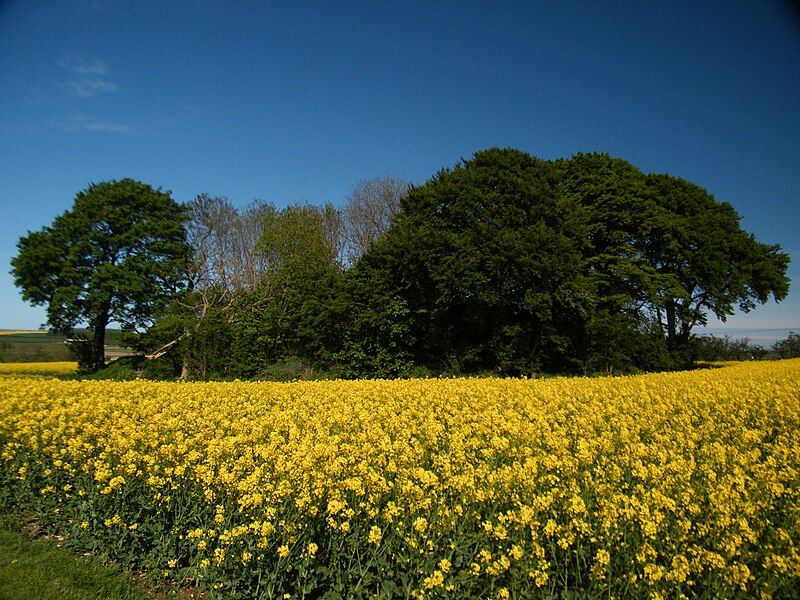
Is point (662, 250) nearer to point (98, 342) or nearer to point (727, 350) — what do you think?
point (727, 350)

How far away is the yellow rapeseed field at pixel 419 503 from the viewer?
9.79 feet

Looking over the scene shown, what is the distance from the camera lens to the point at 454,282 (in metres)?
19.9

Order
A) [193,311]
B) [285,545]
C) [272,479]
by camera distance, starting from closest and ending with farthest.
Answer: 1. [285,545]
2. [272,479]
3. [193,311]

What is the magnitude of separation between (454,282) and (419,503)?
16.9 metres

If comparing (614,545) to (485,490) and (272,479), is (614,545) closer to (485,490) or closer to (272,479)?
(485,490)

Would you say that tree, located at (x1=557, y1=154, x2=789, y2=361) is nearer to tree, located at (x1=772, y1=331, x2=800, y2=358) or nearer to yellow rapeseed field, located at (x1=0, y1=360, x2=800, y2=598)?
tree, located at (x1=772, y1=331, x2=800, y2=358)

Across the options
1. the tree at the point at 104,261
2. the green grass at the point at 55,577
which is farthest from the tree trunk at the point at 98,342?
the green grass at the point at 55,577

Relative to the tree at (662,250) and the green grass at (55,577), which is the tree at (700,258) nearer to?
the tree at (662,250)

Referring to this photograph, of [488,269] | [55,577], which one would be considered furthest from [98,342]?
[55,577]

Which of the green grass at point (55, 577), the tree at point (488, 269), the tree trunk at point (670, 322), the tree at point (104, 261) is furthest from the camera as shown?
the tree trunk at point (670, 322)

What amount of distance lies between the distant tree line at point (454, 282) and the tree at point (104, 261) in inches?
6.1

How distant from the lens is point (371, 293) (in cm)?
2178

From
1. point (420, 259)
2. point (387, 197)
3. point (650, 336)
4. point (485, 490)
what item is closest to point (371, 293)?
point (420, 259)

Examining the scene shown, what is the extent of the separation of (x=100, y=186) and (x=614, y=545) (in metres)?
31.1
